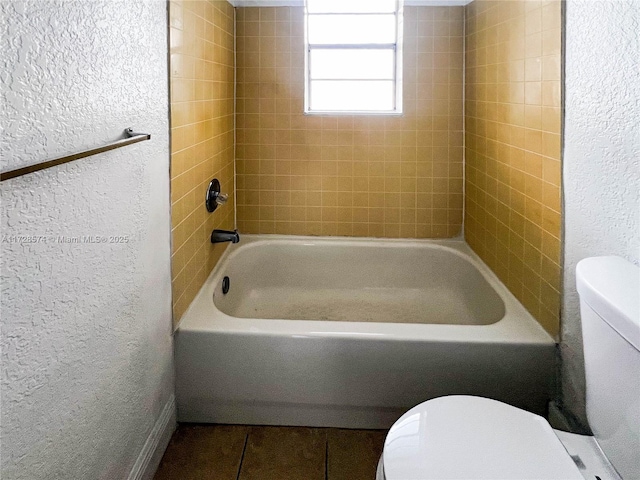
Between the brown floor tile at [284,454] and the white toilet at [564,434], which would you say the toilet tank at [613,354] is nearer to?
the white toilet at [564,434]

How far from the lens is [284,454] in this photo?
1.89 m

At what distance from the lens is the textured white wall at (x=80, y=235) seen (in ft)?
3.21

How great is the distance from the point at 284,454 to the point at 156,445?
0.43 meters

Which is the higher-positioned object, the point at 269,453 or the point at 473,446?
the point at 473,446

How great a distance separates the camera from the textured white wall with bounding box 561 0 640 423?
138cm

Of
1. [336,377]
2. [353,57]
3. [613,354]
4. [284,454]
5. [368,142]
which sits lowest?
[284,454]

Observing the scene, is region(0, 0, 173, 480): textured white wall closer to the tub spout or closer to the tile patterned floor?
the tile patterned floor

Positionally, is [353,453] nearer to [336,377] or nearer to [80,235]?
[336,377]

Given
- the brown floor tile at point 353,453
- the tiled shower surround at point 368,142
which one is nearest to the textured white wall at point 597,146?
the tiled shower surround at point 368,142

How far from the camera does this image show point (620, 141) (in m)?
1.42

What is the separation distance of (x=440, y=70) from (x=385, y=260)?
1078mm

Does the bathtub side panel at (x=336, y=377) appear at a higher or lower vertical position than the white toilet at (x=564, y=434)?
lower

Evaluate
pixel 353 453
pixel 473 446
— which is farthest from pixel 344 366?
pixel 473 446

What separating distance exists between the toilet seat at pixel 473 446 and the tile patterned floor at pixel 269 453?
60 cm
